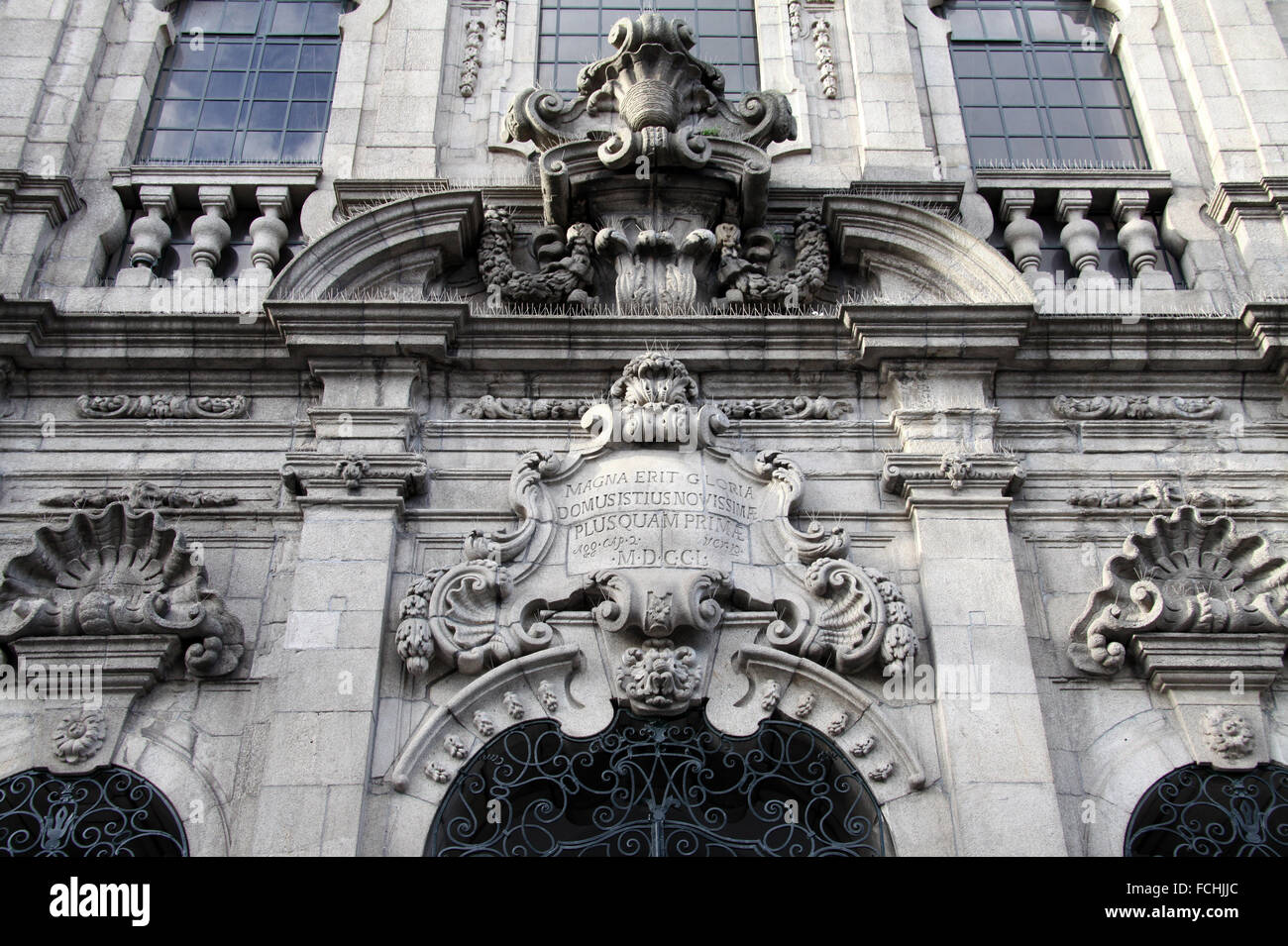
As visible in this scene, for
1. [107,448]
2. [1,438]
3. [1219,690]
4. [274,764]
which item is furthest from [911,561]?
[1,438]

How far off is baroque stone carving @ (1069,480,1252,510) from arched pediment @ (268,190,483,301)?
16.6 feet

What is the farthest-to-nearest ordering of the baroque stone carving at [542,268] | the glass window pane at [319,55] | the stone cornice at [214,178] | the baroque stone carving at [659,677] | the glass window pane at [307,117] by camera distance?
the glass window pane at [319,55], the glass window pane at [307,117], the stone cornice at [214,178], the baroque stone carving at [542,268], the baroque stone carving at [659,677]

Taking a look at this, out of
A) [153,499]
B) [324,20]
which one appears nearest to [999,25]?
[324,20]

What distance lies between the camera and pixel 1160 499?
9.48 m

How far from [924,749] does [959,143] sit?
6.11 m

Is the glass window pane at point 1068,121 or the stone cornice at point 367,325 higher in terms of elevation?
the glass window pane at point 1068,121

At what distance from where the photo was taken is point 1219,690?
863 centimetres

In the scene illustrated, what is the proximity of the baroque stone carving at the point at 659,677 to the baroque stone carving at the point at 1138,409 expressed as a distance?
3.62 meters

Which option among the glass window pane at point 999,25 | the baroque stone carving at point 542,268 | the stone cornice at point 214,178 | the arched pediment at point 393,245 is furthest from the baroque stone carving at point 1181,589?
the stone cornice at point 214,178

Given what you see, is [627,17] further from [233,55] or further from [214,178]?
[214,178]

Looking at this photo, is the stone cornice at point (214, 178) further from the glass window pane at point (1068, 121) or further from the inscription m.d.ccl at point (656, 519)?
the glass window pane at point (1068, 121)

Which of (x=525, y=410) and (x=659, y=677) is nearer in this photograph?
(x=659, y=677)

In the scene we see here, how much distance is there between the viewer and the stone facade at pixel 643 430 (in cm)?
841

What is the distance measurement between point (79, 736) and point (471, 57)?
7.18 metres
